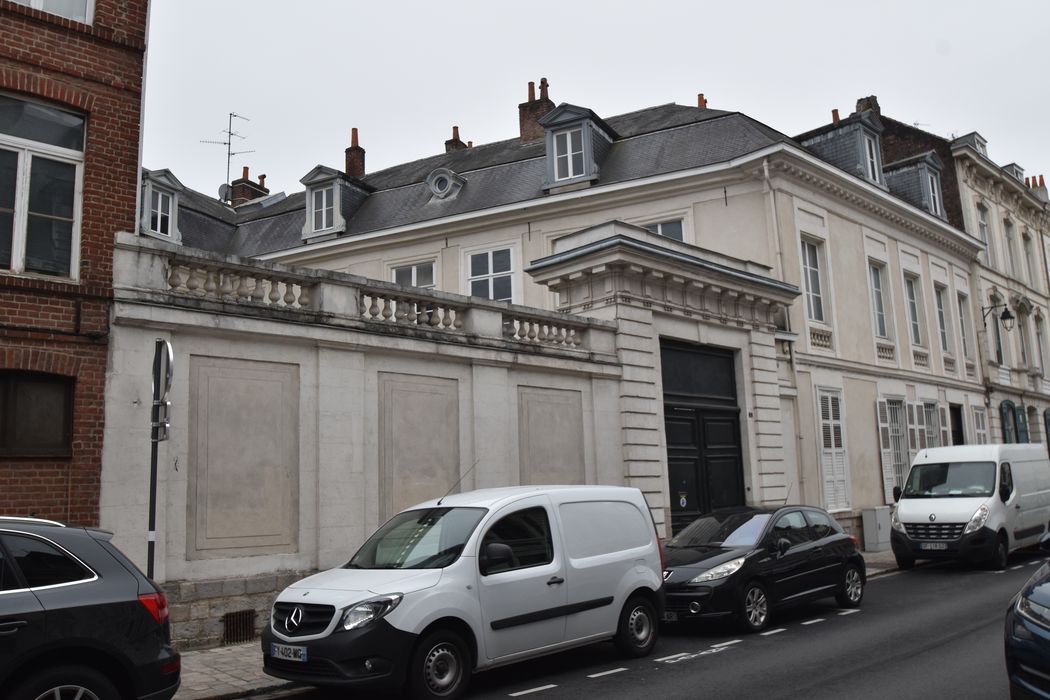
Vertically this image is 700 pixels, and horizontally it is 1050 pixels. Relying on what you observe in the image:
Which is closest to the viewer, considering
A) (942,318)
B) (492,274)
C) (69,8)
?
(69,8)

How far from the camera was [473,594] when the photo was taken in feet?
23.3

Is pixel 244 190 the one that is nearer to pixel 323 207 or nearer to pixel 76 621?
pixel 323 207

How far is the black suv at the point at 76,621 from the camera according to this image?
199 inches

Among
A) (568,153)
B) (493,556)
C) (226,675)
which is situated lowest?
(226,675)

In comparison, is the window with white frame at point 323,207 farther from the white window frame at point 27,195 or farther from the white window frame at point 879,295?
the white window frame at point 27,195

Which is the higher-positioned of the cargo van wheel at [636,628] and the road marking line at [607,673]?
the cargo van wheel at [636,628]

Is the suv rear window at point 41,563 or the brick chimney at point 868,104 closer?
the suv rear window at point 41,563

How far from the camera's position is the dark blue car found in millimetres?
5246

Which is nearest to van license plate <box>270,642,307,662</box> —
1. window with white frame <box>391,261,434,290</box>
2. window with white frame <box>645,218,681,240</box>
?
window with white frame <box>645,218,681,240</box>

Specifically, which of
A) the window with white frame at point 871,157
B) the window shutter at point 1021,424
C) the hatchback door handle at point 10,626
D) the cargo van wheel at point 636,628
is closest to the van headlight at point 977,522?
the cargo van wheel at point 636,628

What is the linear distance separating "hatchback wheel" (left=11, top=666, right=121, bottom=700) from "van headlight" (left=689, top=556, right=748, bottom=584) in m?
6.33

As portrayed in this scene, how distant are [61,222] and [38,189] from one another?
411 millimetres

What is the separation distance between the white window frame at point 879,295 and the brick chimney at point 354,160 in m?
17.4

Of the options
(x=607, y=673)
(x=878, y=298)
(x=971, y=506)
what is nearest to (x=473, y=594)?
(x=607, y=673)
